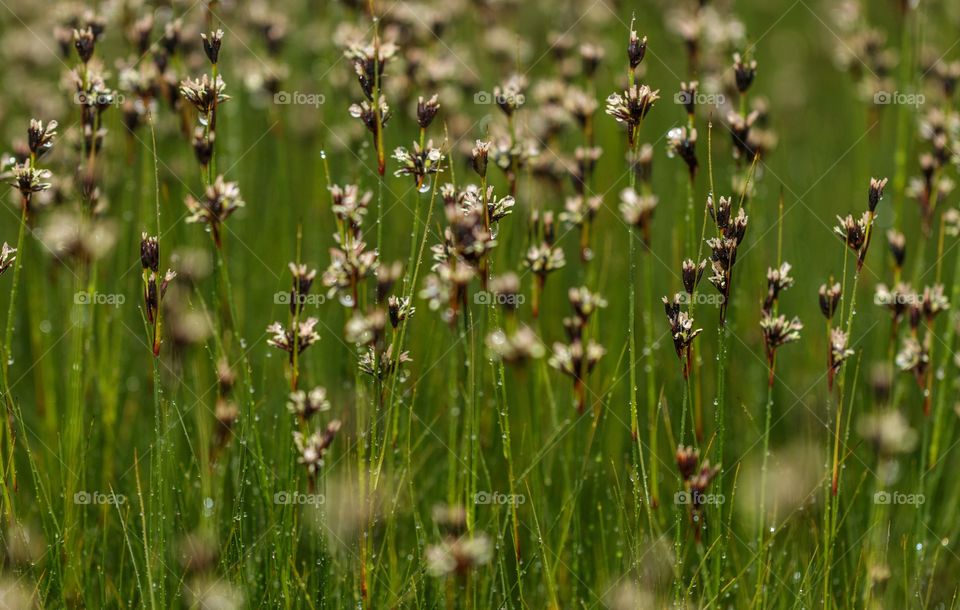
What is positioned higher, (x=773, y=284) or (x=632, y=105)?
(x=632, y=105)

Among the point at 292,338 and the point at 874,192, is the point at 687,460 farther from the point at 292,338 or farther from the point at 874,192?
the point at 292,338

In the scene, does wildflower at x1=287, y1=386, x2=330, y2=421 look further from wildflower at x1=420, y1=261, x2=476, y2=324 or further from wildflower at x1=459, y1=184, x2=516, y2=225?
wildflower at x1=459, y1=184, x2=516, y2=225

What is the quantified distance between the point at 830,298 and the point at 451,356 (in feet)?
4.05

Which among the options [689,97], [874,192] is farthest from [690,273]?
[689,97]

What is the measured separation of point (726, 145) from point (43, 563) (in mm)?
3385

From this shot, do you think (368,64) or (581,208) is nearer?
(368,64)

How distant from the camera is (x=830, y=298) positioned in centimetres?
247

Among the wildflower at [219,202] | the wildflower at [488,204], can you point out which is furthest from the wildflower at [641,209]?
the wildflower at [219,202]

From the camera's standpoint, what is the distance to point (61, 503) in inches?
114

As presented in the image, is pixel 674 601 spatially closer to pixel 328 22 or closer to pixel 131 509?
pixel 131 509

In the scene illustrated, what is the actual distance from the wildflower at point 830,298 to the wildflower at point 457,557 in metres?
1.03

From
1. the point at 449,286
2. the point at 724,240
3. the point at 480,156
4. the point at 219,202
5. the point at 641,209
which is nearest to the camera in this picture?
the point at 724,240

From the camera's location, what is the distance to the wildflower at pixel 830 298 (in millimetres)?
2420

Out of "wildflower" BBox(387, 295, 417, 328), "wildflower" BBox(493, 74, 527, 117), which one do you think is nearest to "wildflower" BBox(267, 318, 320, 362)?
"wildflower" BBox(387, 295, 417, 328)
